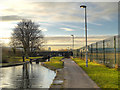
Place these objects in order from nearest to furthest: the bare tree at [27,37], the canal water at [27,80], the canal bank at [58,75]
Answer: the canal bank at [58,75], the canal water at [27,80], the bare tree at [27,37]

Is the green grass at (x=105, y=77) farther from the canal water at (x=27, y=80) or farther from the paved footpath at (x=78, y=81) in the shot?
the canal water at (x=27, y=80)

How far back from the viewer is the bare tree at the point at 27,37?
5209 centimetres

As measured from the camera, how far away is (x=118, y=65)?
64.6 ft

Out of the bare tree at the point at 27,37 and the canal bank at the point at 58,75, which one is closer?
the canal bank at the point at 58,75

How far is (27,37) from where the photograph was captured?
5341 cm

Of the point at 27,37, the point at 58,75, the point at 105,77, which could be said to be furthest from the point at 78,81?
the point at 27,37

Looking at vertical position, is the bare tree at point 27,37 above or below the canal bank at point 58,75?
above

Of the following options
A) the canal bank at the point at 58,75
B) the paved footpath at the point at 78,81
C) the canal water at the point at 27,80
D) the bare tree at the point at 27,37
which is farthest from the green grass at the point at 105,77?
the bare tree at the point at 27,37

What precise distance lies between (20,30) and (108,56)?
36289 millimetres

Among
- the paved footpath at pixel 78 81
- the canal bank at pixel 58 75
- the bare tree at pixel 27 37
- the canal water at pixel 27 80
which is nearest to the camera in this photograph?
the paved footpath at pixel 78 81

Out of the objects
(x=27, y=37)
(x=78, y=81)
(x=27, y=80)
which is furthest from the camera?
(x=27, y=37)

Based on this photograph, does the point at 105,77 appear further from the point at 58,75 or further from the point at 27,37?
the point at 27,37

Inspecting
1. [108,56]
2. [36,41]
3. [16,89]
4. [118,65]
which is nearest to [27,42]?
[36,41]

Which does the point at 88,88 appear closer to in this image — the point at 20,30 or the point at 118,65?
the point at 118,65
